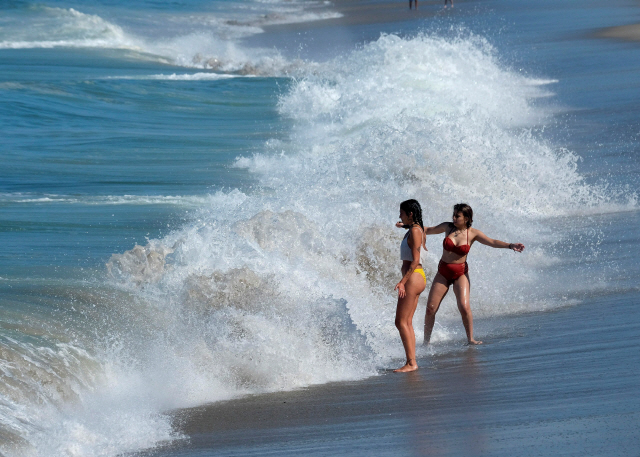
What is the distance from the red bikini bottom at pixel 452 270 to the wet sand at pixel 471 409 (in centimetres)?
63

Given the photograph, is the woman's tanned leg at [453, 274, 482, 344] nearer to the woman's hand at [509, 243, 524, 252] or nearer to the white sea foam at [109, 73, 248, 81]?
the woman's hand at [509, 243, 524, 252]

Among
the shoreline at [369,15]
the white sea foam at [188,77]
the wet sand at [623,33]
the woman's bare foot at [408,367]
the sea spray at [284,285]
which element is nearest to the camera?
the sea spray at [284,285]

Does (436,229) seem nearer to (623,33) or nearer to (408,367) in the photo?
(408,367)

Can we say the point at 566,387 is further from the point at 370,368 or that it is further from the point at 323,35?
the point at 323,35

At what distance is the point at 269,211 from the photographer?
10523mm

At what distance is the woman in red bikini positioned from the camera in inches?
315

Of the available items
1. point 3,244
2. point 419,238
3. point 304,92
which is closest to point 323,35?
point 304,92

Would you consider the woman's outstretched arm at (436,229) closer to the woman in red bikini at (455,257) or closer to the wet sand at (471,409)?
the woman in red bikini at (455,257)

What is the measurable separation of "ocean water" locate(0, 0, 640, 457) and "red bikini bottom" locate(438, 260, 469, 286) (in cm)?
52

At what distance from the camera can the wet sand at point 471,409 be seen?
216 inches

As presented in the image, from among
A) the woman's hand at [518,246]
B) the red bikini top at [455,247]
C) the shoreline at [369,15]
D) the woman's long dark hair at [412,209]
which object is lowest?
the shoreline at [369,15]

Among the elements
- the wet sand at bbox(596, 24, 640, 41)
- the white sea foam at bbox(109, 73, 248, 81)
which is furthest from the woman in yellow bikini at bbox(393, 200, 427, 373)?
the wet sand at bbox(596, 24, 640, 41)

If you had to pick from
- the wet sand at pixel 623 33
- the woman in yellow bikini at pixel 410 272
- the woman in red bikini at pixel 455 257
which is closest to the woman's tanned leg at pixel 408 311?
the woman in yellow bikini at pixel 410 272

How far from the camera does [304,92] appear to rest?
992 inches
